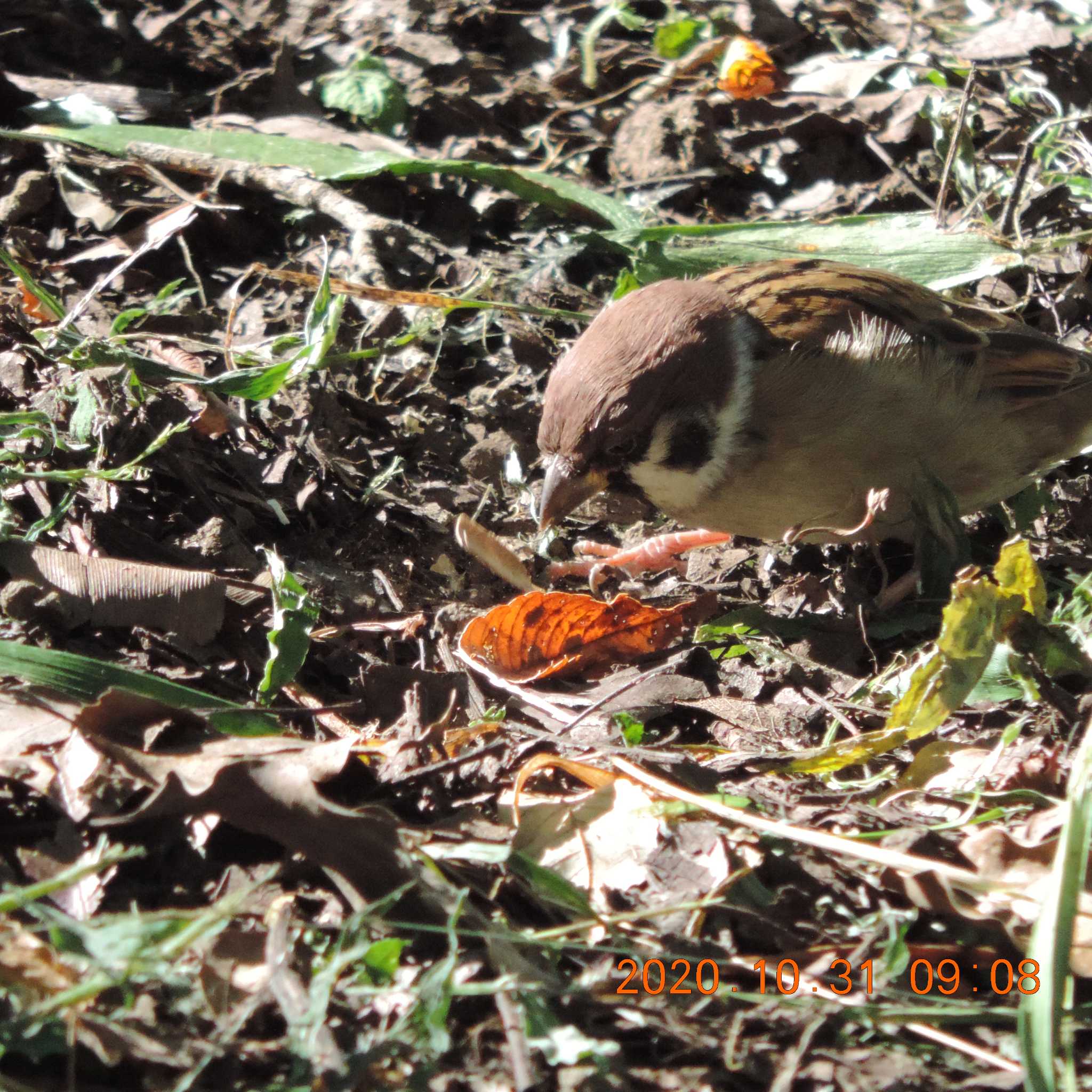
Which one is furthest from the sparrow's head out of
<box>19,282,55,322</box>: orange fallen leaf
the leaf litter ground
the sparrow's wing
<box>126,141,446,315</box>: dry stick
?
<box>19,282,55,322</box>: orange fallen leaf

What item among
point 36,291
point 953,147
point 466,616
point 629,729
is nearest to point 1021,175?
point 953,147

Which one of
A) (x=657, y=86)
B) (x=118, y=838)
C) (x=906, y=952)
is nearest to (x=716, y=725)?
(x=906, y=952)

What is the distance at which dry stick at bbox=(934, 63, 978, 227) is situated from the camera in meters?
4.50

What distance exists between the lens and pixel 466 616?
3283 millimetres

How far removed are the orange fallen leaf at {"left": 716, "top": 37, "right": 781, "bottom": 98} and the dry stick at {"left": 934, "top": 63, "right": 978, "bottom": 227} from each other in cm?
94

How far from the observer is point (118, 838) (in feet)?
7.24

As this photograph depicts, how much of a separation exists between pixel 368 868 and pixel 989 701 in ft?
5.51

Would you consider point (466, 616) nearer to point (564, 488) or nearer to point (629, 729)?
point (564, 488)

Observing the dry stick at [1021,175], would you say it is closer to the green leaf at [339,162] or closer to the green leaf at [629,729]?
the green leaf at [339,162]

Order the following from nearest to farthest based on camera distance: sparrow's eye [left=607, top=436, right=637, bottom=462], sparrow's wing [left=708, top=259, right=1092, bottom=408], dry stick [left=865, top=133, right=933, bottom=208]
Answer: sparrow's eye [left=607, top=436, right=637, bottom=462], sparrow's wing [left=708, top=259, right=1092, bottom=408], dry stick [left=865, top=133, right=933, bottom=208]

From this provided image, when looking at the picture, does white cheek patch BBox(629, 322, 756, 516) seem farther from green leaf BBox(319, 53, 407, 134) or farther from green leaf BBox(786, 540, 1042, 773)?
green leaf BBox(319, 53, 407, 134)

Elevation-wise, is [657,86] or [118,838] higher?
[657,86]

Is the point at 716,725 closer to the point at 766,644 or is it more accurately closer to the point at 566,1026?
the point at 766,644

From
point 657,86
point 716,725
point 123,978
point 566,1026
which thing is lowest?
point 716,725
